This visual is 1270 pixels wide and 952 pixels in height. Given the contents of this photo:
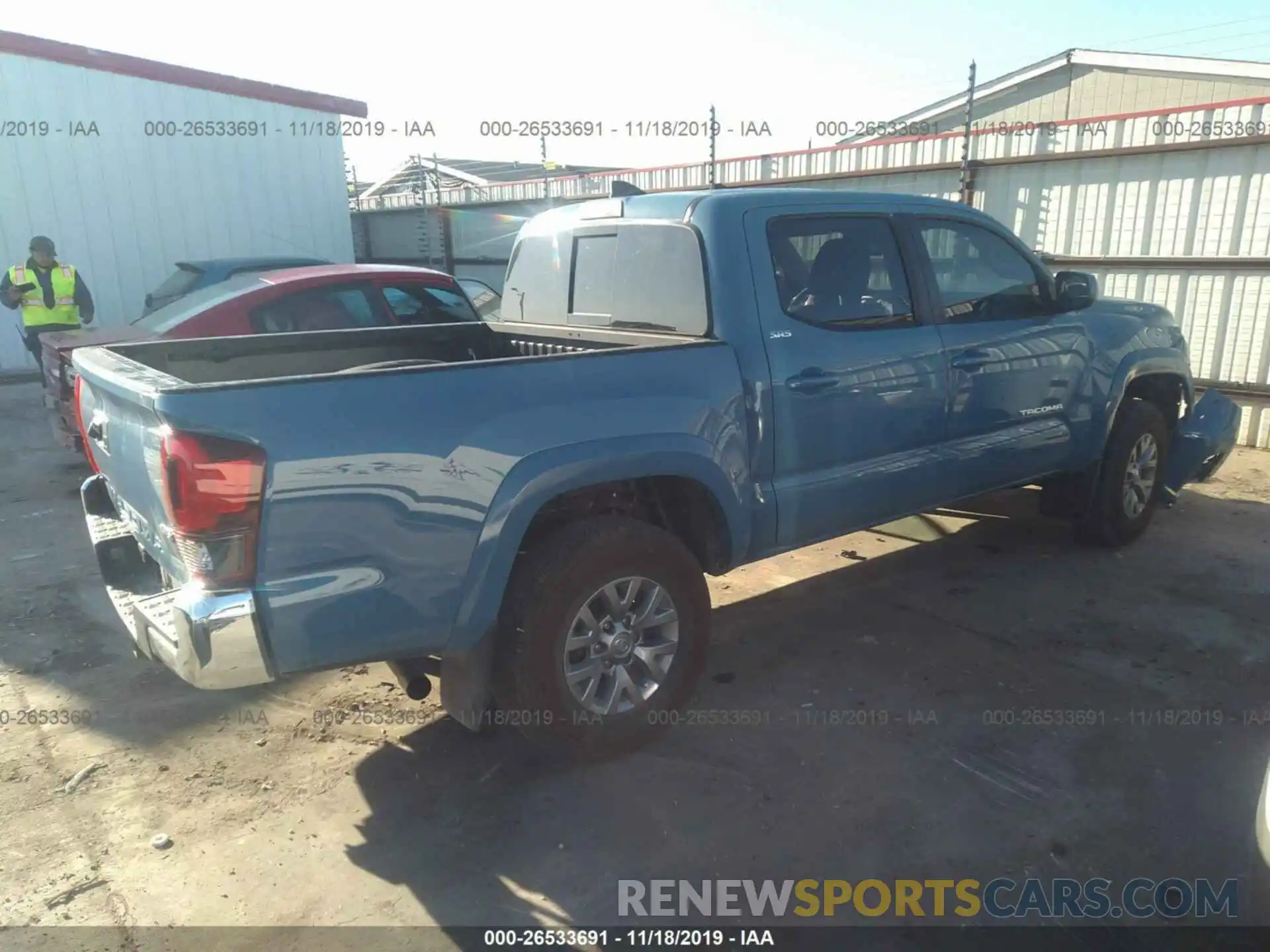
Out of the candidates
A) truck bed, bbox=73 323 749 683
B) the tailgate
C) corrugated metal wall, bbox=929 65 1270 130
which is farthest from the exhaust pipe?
corrugated metal wall, bbox=929 65 1270 130

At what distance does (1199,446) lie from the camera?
5316mm

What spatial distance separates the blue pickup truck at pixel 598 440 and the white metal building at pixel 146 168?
34.9 ft

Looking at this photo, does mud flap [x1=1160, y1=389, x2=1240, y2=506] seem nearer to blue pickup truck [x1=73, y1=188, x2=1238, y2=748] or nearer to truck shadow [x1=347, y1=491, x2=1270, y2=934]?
blue pickup truck [x1=73, y1=188, x2=1238, y2=748]

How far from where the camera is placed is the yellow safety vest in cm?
837

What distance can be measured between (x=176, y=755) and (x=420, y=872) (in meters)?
1.25

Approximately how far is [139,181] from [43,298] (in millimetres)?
5255

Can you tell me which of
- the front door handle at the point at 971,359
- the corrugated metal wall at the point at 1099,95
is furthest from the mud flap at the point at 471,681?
the corrugated metal wall at the point at 1099,95

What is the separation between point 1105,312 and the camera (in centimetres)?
485

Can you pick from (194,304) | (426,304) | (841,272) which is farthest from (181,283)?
(841,272)

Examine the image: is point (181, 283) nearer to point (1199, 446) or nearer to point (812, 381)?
point (812, 381)

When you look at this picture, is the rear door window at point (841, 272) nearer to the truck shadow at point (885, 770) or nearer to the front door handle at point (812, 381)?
the front door handle at point (812, 381)

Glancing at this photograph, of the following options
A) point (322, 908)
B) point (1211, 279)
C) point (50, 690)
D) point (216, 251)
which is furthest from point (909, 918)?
point (216, 251)

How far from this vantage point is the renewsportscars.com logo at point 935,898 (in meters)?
2.53

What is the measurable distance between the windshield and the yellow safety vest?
2292 mm
